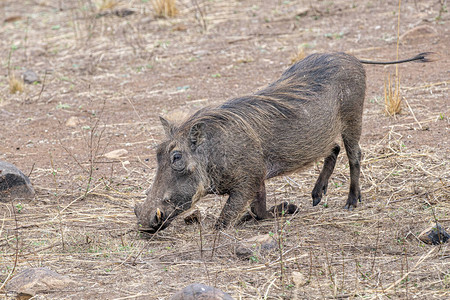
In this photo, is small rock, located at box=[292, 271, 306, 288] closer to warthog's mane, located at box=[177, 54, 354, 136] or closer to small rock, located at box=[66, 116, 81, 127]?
warthog's mane, located at box=[177, 54, 354, 136]

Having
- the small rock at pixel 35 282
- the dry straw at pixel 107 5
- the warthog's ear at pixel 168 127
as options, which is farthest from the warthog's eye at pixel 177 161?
the dry straw at pixel 107 5

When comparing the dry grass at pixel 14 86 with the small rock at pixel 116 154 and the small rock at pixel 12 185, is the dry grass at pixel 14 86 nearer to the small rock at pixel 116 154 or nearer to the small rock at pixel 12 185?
A: the small rock at pixel 116 154

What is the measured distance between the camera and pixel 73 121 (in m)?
6.45

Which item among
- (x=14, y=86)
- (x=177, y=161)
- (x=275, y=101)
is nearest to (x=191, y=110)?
(x=275, y=101)

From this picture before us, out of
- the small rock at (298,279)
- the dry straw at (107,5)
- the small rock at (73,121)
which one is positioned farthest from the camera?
the dry straw at (107,5)

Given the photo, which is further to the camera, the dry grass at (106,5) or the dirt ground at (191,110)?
the dry grass at (106,5)

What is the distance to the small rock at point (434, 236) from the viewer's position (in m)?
3.35

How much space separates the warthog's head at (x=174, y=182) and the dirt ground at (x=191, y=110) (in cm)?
17

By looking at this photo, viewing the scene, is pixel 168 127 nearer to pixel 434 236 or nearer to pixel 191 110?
pixel 191 110

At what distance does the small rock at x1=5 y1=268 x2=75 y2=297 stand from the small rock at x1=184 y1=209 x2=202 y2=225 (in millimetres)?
1076

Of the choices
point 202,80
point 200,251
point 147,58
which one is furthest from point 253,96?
point 147,58

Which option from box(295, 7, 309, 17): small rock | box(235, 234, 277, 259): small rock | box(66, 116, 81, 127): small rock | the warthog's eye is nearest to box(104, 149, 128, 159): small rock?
box(66, 116, 81, 127): small rock

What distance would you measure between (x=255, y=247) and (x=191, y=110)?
1.46 m

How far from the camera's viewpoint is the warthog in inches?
147
